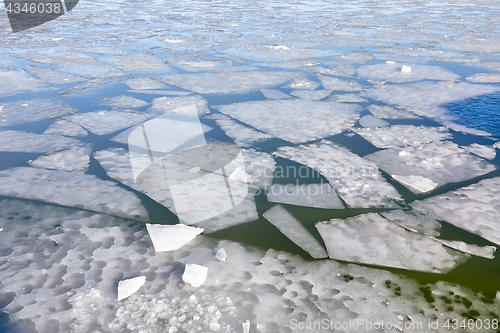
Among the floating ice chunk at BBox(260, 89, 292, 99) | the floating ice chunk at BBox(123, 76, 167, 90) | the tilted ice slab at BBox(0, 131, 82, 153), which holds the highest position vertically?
the floating ice chunk at BBox(260, 89, 292, 99)

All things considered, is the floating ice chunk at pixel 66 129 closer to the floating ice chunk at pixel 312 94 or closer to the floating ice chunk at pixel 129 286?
the floating ice chunk at pixel 129 286

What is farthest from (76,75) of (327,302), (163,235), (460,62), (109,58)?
(460,62)

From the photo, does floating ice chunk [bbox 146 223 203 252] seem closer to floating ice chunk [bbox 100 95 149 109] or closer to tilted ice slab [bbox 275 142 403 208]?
tilted ice slab [bbox 275 142 403 208]

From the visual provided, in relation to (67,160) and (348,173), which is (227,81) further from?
(348,173)

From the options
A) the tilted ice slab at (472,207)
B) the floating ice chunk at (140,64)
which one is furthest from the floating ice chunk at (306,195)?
the floating ice chunk at (140,64)

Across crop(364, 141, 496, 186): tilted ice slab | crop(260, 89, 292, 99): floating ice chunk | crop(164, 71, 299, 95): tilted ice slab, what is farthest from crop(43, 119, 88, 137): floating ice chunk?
crop(364, 141, 496, 186): tilted ice slab

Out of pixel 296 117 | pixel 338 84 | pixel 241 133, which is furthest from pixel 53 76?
pixel 338 84
